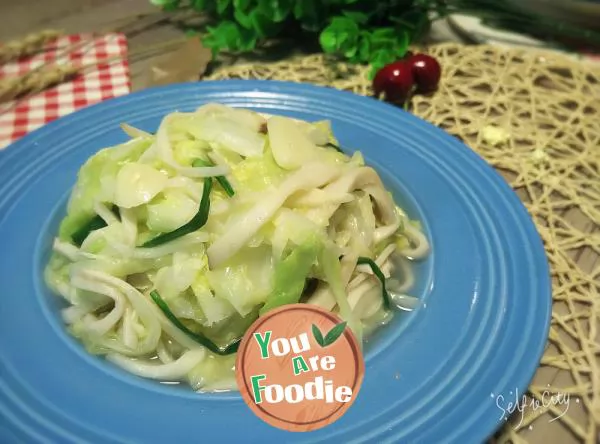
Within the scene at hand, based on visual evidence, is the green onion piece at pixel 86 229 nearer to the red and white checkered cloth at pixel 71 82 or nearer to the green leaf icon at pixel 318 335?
the green leaf icon at pixel 318 335

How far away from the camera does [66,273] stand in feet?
4.69

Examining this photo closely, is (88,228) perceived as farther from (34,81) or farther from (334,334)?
(34,81)

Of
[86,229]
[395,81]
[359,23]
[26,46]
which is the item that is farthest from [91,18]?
[86,229]

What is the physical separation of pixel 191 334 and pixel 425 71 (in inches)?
55.2

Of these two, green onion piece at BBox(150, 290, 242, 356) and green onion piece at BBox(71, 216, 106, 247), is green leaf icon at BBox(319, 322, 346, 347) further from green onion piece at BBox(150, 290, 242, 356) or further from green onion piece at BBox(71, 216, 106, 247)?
green onion piece at BBox(71, 216, 106, 247)

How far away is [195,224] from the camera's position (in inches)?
49.8

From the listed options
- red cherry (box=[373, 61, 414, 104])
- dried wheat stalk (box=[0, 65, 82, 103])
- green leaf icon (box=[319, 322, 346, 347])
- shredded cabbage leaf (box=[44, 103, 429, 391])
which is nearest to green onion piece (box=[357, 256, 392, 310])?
shredded cabbage leaf (box=[44, 103, 429, 391])

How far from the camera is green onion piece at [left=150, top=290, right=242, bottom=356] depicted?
4.19 feet

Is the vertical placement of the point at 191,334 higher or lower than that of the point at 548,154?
higher

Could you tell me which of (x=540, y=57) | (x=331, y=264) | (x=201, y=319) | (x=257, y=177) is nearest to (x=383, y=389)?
(x=331, y=264)

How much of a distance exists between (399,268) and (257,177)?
438mm

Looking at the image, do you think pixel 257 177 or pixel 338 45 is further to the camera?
pixel 338 45

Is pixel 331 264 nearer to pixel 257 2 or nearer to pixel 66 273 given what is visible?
pixel 66 273

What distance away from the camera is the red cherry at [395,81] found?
84.7 inches
